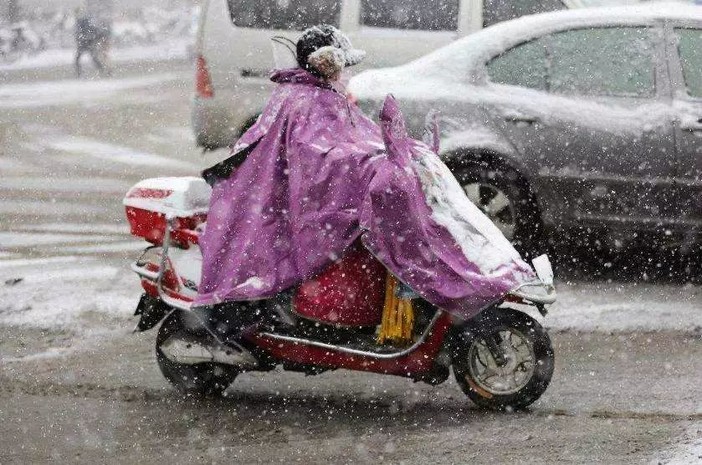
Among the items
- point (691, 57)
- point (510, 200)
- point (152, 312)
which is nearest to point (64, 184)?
point (510, 200)

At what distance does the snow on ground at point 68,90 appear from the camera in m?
23.0

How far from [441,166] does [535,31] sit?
3.12 m

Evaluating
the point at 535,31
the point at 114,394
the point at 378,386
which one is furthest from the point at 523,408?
the point at 535,31

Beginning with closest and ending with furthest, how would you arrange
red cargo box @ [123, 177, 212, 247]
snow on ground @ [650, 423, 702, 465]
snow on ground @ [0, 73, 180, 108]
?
snow on ground @ [650, 423, 702, 465]
red cargo box @ [123, 177, 212, 247]
snow on ground @ [0, 73, 180, 108]

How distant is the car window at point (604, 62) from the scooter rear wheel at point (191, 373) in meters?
3.38

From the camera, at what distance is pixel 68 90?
25.3m

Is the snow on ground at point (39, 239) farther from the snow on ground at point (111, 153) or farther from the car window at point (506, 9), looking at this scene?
the snow on ground at point (111, 153)

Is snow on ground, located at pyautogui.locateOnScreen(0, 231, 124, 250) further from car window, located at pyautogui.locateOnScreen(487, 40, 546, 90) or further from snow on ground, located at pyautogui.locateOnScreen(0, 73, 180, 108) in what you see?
snow on ground, located at pyautogui.locateOnScreen(0, 73, 180, 108)

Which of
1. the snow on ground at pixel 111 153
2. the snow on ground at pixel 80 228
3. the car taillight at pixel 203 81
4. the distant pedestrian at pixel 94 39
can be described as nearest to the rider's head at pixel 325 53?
the snow on ground at pixel 80 228

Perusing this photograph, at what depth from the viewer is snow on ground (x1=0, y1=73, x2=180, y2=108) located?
23.0 m

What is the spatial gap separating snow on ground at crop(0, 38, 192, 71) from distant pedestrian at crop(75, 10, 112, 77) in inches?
82.2

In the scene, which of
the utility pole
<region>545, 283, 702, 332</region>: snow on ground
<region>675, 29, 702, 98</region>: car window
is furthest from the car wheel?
the utility pole

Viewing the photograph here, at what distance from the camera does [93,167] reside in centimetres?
1431

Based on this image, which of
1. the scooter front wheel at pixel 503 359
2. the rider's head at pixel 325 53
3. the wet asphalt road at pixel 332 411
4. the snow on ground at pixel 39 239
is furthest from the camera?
the snow on ground at pixel 39 239
